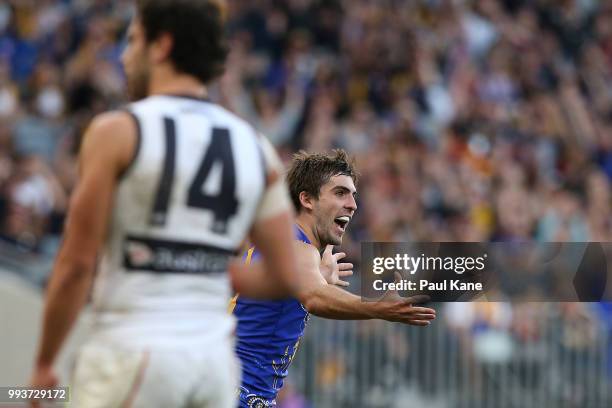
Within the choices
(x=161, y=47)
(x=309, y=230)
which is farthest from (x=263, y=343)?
(x=161, y=47)

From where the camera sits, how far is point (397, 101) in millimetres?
16750

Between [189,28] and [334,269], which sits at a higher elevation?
[189,28]

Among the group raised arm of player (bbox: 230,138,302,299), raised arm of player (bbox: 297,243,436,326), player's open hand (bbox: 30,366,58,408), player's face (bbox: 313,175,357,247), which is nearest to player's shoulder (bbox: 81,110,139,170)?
raised arm of player (bbox: 230,138,302,299)

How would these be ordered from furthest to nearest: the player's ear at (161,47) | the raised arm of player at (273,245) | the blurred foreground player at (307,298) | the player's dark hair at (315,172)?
the player's dark hair at (315,172)
the blurred foreground player at (307,298)
the raised arm of player at (273,245)
the player's ear at (161,47)

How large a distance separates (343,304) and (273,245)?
5.75 feet

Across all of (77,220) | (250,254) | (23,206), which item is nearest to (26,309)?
(23,206)

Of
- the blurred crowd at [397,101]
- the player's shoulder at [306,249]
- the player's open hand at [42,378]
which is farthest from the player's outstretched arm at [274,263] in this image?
the blurred crowd at [397,101]

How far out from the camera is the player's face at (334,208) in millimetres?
6758

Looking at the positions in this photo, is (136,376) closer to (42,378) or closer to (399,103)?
(42,378)

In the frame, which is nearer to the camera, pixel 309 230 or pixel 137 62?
pixel 137 62

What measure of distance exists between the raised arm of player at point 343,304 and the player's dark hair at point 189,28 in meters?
1.61

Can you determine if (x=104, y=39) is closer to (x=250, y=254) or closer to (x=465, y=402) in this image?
(x=465, y=402)

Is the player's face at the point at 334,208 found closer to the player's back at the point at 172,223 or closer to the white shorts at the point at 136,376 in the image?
the player's back at the point at 172,223

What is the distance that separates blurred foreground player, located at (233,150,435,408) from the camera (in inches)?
233
